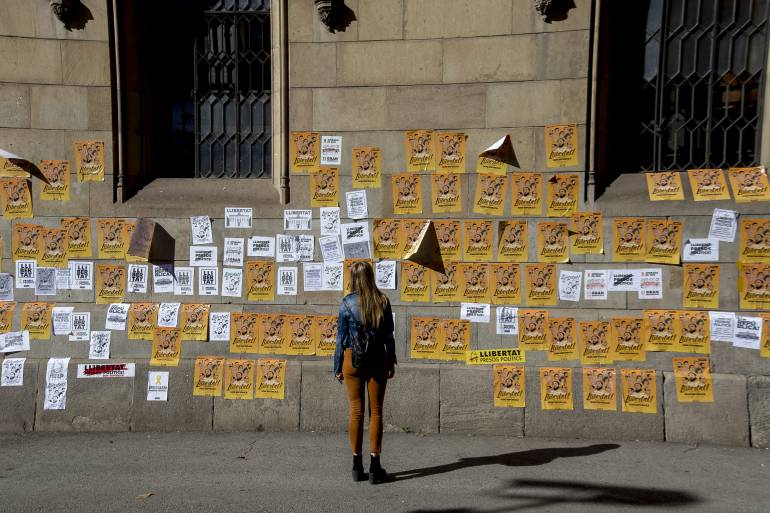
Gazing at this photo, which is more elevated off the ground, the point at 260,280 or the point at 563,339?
the point at 260,280

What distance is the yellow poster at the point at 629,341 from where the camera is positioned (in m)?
6.51

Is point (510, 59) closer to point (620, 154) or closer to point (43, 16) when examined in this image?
point (620, 154)

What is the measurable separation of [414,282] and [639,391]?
250 cm

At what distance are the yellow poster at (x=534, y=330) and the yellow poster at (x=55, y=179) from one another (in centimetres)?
512

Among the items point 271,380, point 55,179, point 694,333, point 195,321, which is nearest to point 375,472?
point 271,380

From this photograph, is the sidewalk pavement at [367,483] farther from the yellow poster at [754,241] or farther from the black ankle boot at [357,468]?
the yellow poster at [754,241]

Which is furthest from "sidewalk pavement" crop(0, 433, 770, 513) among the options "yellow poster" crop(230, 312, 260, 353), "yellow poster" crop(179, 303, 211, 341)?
"yellow poster" crop(179, 303, 211, 341)

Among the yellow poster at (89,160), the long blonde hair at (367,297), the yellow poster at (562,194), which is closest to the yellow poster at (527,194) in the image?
the yellow poster at (562,194)

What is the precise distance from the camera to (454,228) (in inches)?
268

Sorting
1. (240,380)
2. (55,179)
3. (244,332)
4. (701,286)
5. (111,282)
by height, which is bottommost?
(240,380)

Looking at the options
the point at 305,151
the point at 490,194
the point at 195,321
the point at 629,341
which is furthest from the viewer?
the point at 195,321

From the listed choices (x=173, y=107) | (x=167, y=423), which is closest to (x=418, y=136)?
(x=173, y=107)

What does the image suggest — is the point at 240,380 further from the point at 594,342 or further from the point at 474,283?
the point at 594,342

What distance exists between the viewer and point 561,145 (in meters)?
6.57
